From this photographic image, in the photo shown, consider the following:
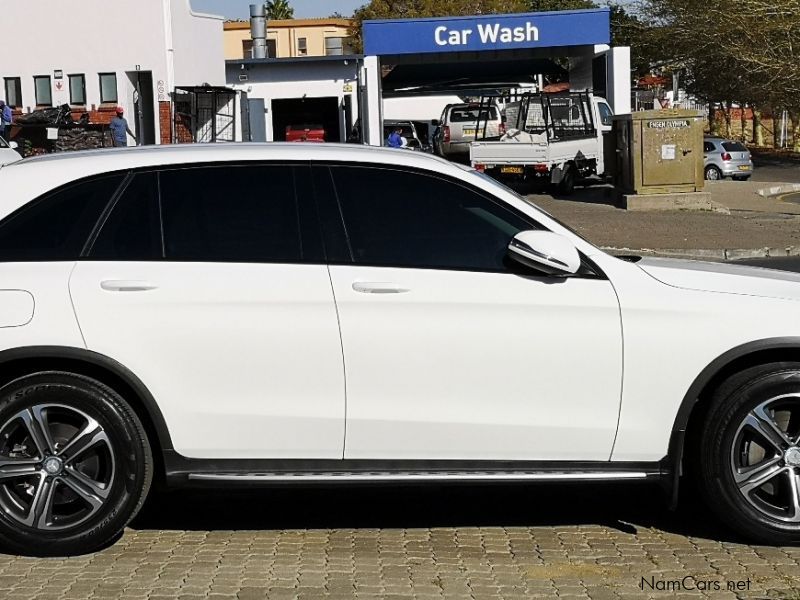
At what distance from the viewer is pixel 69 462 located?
5164mm

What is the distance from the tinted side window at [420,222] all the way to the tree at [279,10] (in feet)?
352

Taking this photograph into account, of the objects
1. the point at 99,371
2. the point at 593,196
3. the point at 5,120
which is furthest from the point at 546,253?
the point at 5,120

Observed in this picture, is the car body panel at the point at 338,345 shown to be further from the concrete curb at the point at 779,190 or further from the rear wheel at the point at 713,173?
the rear wheel at the point at 713,173

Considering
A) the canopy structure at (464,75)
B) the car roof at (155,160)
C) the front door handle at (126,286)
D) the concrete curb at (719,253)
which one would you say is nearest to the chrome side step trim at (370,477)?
the front door handle at (126,286)

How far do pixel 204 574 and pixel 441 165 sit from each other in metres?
1.97

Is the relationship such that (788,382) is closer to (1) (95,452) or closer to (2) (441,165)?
(2) (441,165)

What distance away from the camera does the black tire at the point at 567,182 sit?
28844 millimetres

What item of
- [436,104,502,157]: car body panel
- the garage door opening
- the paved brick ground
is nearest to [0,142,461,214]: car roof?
the paved brick ground

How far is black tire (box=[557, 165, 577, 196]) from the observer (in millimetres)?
28844

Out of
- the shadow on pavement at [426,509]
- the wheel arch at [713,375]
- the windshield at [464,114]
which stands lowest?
the shadow on pavement at [426,509]

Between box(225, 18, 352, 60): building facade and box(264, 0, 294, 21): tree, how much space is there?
1988 centimetres

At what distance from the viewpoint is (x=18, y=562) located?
5.21m

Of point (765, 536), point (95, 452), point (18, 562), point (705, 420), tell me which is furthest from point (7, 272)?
point (765, 536)

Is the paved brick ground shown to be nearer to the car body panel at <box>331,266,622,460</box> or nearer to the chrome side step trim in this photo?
the chrome side step trim
